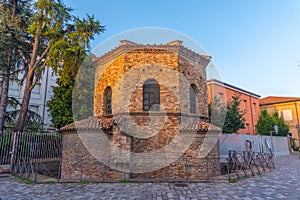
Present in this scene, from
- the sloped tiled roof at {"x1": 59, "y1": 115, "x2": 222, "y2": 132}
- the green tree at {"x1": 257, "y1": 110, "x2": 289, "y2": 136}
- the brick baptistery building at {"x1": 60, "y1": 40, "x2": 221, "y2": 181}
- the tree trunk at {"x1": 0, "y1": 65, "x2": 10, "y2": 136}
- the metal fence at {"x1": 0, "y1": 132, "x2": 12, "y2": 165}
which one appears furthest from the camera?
the green tree at {"x1": 257, "y1": 110, "x2": 289, "y2": 136}

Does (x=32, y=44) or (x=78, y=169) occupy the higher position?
(x=32, y=44)

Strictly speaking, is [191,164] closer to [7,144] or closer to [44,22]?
[7,144]

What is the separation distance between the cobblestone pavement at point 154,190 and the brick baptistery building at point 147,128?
1.10 m

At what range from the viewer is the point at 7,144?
10.8 m

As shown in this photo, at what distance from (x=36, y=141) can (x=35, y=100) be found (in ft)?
41.2

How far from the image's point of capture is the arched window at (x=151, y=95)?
406 inches

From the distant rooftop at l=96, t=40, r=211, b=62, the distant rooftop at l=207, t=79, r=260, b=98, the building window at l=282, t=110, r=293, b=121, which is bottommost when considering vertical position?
the building window at l=282, t=110, r=293, b=121

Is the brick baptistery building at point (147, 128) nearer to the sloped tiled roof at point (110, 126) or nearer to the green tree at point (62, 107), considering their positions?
the sloped tiled roof at point (110, 126)

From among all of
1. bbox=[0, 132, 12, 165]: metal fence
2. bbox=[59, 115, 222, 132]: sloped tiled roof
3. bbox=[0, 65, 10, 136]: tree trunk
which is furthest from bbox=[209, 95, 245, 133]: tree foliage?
bbox=[0, 65, 10, 136]: tree trunk

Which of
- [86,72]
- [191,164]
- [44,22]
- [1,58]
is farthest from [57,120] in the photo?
[191,164]

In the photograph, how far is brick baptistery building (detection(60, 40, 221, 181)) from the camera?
9039 millimetres

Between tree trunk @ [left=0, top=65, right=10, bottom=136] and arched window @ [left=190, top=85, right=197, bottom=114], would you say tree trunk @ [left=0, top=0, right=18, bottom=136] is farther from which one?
arched window @ [left=190, top=85, right=197, bottom=114]

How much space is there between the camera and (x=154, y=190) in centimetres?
671

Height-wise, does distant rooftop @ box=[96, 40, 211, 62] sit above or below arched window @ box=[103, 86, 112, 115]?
above
